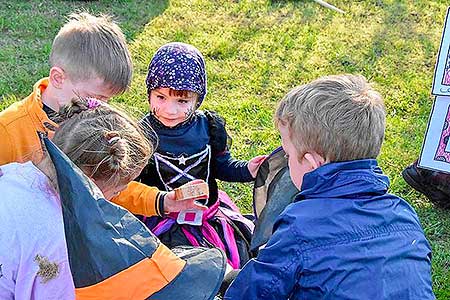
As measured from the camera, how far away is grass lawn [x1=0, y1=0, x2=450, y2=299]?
4570 mm

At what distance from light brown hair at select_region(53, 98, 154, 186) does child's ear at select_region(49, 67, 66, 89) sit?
1.43 ft

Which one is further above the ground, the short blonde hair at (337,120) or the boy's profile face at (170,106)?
the short blonde hair at (337,120)

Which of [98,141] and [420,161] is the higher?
[98,141]

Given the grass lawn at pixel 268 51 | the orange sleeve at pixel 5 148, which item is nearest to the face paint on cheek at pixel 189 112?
the orange sleeve at pixel 5 148

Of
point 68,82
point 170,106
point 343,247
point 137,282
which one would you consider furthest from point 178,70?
point 137,282

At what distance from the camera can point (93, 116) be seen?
1.98 meters

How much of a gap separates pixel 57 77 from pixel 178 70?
511mm

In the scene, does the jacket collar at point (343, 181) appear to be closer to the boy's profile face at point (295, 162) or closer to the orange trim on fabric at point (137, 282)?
the boy's profile face at point (295, 162)

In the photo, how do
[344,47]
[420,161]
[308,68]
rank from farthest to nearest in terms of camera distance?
1. [344,47]
2. [308,68]
3. [420,161]

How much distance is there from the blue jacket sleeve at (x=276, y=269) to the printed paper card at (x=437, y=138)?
196cm

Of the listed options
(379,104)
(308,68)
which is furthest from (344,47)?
(379,104)

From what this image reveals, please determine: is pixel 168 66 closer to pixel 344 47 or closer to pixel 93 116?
pixel 93 116

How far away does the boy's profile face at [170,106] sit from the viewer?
9.06ft

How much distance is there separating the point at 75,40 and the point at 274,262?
1191 millimetres
